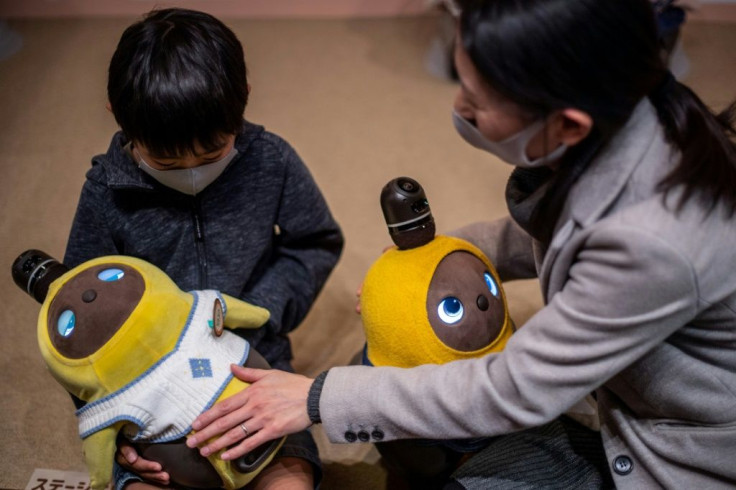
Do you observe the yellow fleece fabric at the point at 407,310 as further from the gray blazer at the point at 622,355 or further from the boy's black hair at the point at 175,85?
the boy's black hair at the point at 175,85

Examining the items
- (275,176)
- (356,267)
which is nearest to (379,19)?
(356,267)

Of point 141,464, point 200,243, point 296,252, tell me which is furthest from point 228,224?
point 141,464

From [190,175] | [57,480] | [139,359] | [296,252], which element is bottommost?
[57,480]

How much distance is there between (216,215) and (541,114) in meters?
0.55

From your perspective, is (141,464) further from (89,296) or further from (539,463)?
(539,463)

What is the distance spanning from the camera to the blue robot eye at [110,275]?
922 millimetres

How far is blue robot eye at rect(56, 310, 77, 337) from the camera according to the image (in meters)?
0.89

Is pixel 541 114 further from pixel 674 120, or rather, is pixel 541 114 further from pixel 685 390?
pixel 685 390

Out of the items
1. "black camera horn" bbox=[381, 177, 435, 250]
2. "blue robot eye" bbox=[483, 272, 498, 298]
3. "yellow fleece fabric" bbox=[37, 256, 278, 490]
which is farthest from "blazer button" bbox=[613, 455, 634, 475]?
"yellow fleece fabric" bbox=[37, 256, 278, 490]

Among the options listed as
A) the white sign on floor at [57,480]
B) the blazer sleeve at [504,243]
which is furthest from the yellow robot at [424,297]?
the white sign on floor at [57,480]

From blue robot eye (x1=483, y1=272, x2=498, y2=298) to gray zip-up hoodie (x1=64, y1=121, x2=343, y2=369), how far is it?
12.5 inches

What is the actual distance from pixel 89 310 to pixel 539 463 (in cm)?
62

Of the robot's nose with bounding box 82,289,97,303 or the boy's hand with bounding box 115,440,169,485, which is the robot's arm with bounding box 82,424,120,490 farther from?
the robot's nose with bounding box 82,289,97,303

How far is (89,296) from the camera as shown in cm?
89
